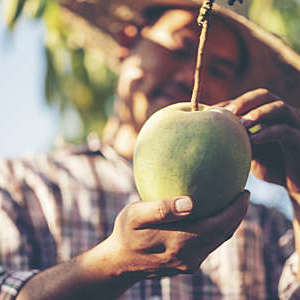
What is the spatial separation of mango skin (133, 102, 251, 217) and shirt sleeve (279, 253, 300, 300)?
648 millimetres

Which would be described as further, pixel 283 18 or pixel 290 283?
pixel 283 18

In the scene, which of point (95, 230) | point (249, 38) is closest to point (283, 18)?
point (249, 38)

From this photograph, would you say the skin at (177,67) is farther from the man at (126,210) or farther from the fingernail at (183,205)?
the fingernail at (183,205)

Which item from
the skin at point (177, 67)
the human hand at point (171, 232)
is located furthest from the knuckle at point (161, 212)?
the skin at point (177, 67)

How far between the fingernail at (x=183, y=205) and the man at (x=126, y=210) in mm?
138

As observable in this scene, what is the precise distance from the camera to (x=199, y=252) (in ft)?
4.32

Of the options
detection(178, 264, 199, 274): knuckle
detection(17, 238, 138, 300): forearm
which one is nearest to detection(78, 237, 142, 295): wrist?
detection(17, 238, 138, 300): forearm

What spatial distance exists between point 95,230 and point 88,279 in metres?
0.67

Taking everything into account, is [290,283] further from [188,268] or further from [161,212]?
[161,212]

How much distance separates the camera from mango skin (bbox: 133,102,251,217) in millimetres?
1251

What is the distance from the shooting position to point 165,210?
121cm

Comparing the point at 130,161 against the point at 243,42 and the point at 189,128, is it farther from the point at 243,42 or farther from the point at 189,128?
the point at 189,128

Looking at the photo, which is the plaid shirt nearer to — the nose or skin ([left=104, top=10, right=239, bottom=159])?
skin ([left=104, top=10, right=239, bottom=159])

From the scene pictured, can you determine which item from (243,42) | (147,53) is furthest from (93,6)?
(243,42)
